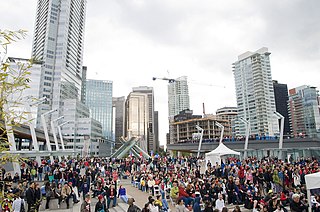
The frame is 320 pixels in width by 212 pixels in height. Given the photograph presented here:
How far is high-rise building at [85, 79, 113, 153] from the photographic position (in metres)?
151

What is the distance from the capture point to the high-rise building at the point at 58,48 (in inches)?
3957

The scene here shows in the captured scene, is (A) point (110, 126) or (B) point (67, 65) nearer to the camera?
(B) point (67, 65)

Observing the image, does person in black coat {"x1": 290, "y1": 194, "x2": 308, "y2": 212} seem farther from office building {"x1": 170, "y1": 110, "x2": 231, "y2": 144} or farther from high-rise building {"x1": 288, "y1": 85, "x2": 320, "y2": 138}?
high-rise building {"x1": 288, "y1": 85, "x2": 320, "y2": 138}

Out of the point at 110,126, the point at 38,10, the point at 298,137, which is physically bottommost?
the point at 298,137

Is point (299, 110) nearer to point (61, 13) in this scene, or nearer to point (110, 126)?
point (110, 126)

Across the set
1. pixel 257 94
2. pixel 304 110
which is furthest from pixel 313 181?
pixel 304 110

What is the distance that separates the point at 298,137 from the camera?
3416 cm

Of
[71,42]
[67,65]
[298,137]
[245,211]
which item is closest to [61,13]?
[71,42]

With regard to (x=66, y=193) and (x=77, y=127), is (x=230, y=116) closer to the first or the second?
(x=77, y=127)

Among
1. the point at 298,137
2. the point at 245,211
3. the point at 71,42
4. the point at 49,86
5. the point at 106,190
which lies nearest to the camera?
the point at 245,211

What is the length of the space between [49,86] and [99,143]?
113 feet

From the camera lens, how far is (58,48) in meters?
109

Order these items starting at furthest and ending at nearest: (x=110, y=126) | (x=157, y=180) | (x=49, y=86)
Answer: (x=110, y=126) → (x=49, y=86) → (x=157, y=180)

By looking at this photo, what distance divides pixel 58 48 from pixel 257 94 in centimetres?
12397
